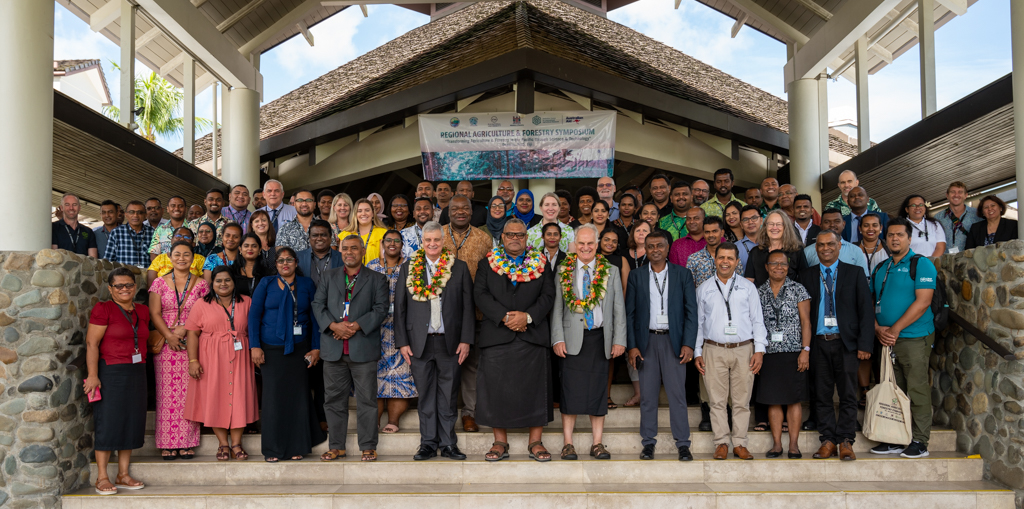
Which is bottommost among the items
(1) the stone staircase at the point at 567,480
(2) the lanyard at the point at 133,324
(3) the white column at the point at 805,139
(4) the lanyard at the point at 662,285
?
(1) the stone staircase at the point at 567,480

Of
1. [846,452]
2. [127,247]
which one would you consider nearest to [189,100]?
[127,247]

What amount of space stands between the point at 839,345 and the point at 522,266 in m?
2.34

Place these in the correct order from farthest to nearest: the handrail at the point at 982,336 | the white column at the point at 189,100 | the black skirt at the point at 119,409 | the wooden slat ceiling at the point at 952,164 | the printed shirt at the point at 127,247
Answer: the white column at the point at 189,100 < the wooden slat ceiling at the point at 952,164 < the printed shirt at the point at 127,247 < the black skirt at the point at 119,409 < the handrail at the point at 982,336

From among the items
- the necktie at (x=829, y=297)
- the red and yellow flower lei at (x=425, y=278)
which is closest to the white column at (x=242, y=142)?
the red and yellow flower lei at (x=425, y=278)

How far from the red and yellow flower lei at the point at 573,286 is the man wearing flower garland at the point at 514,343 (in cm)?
12

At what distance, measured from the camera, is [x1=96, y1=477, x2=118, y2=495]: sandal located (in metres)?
4.83

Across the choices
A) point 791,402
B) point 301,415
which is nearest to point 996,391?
point 791,402

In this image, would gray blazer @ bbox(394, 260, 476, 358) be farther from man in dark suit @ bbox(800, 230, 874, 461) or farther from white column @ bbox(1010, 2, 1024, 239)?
white column @ bbox(1010, 2, 1024, 239)

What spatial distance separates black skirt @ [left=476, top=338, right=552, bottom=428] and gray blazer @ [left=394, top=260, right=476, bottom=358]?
252mm

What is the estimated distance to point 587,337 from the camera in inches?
199

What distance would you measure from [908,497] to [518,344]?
2783 mm

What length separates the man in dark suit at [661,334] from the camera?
5.02 m

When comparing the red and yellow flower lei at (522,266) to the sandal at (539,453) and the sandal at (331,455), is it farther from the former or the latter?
the sandal at (331,455)

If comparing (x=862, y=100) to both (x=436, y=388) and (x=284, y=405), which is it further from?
(x=284, y=405)
